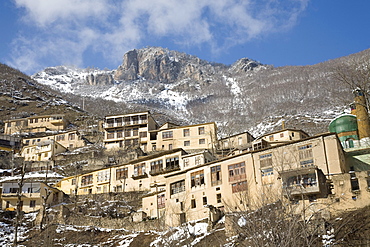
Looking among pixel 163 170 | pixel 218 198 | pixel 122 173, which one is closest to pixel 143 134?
pixel 122 173

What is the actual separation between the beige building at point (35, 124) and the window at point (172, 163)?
56198 mm

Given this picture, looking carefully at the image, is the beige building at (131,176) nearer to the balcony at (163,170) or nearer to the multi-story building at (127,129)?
the balcony at (163,170)

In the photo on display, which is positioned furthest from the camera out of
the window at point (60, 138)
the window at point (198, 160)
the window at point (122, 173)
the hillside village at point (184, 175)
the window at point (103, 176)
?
the window at point (60, 138)

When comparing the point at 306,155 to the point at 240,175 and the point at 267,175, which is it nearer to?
the point at 267,175

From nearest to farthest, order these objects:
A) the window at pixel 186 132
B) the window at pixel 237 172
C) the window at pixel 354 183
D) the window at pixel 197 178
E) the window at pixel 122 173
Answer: the window at pixel 354 183, the window at pixel 237 172, the window at pixel 197 178, the window at pixel 122 173, the window at pixel 186 132

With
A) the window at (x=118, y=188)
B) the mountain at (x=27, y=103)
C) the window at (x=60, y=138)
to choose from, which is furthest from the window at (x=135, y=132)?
the mountain at (x=27, y=103)

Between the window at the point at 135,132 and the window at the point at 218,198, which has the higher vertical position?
the window at the point at 135,132

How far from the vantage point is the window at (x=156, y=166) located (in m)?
54.3

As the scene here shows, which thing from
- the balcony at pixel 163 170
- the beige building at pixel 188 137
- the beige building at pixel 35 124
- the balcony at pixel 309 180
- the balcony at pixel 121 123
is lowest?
the balcony at pixel 309 180

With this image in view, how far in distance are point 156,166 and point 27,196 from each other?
58.7ft

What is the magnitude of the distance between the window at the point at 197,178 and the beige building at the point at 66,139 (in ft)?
147

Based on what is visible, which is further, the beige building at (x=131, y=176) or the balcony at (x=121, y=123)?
the balcony at (x=121, y=123)

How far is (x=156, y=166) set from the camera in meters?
54.7

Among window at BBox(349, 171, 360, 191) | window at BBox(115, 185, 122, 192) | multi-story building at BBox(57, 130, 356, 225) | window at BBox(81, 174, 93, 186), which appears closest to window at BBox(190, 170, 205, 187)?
multi-story building at BBox(57, 130, 356, 225)
